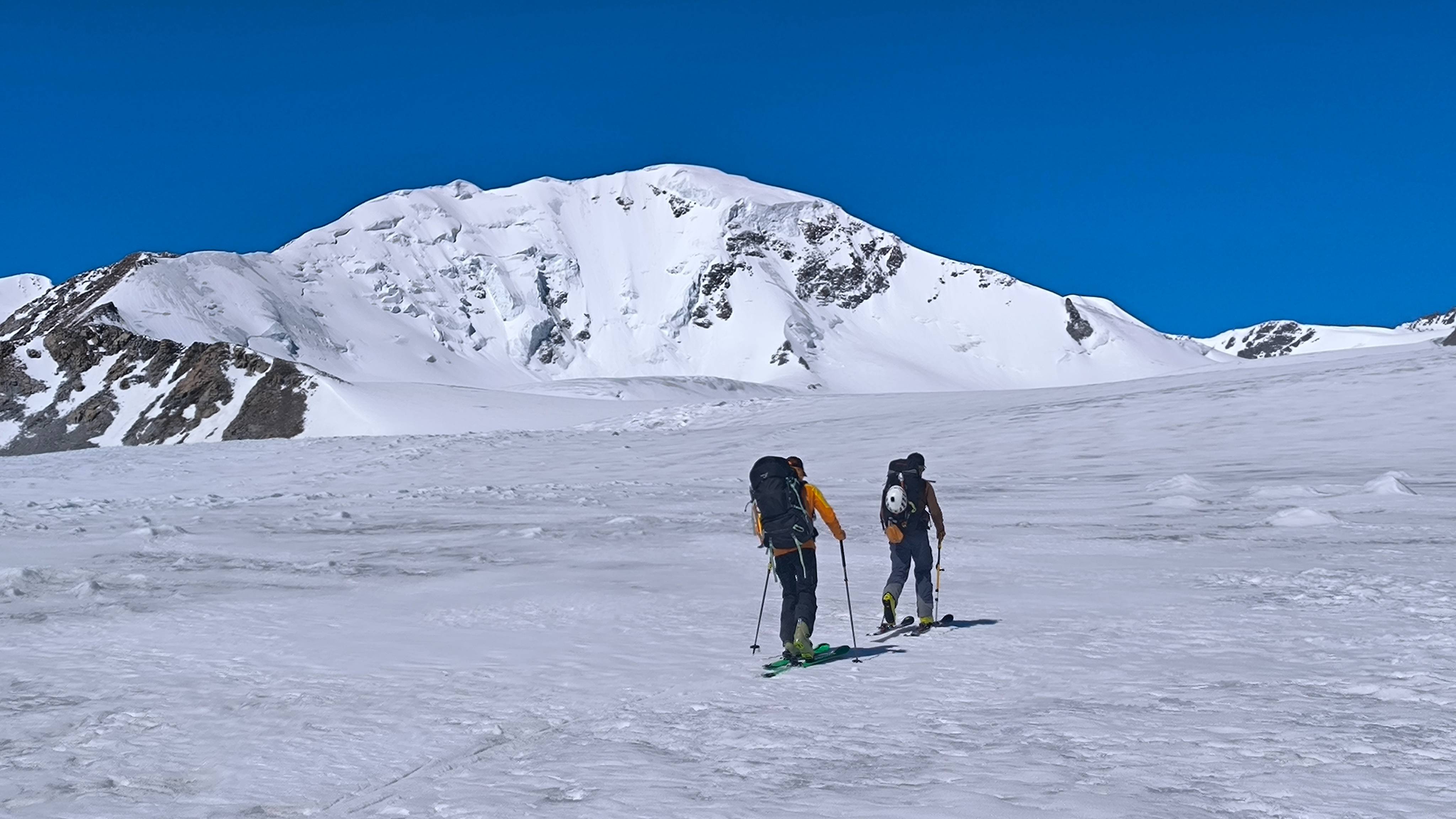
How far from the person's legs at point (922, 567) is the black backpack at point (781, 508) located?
175 centimetres

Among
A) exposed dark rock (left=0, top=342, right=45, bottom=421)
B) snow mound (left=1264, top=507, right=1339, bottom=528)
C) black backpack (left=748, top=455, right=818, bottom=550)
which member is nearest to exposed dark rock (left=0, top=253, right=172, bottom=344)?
exposed dark rock (left=0, top=342, right=45, bottom=421)

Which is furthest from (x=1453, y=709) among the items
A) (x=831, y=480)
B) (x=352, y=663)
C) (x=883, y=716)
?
(x=831, y=480)

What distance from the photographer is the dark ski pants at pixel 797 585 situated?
8805 millimetres

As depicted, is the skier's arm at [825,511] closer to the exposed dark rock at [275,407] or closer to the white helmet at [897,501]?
the white helmet at [897,501]

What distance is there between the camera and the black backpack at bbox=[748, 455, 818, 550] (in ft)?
28.9

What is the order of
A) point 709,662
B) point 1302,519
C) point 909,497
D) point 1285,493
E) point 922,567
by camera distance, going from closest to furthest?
point 709,662, point 922,567, point 909,497, point 1302,519, point 1285,493

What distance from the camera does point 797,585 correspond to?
A: 892 centimetres

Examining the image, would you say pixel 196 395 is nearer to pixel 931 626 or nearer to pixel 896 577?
pixel 896 577

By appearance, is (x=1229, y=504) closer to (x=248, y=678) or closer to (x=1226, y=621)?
(x=1226, y=621)

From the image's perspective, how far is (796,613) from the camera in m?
8.81

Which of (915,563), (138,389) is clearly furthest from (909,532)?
(138,389)

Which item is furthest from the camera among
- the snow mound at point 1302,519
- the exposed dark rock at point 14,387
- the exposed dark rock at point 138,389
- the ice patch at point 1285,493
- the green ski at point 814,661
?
the exposed dark rock at point 14,387


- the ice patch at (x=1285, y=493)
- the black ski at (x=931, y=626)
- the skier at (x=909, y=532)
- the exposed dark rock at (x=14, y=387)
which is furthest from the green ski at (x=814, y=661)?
the exposed dark rock at (x=14, y=387)

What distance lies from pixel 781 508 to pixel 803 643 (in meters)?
1.05
